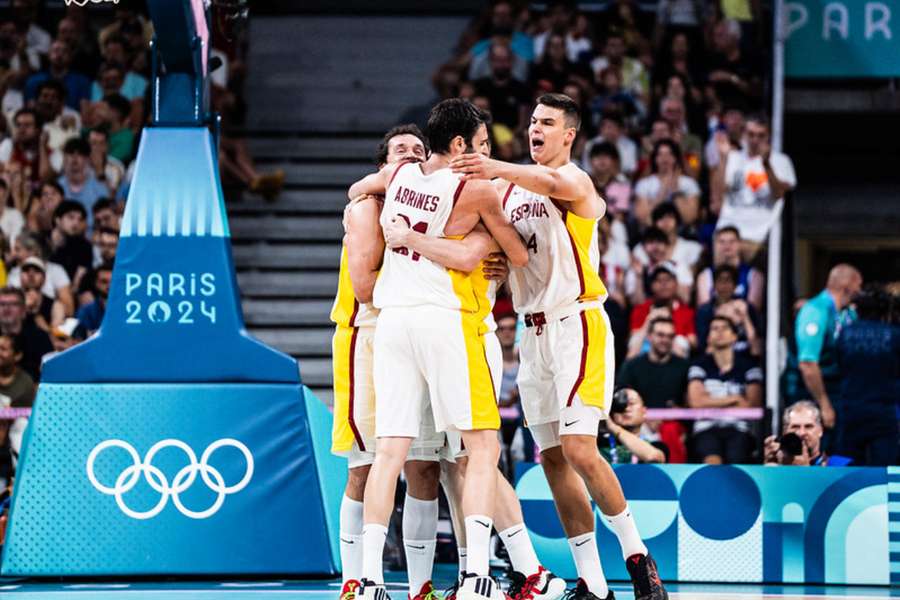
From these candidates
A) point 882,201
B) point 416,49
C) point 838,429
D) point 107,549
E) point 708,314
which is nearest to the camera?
point 107,549

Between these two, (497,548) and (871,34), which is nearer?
(497,548)

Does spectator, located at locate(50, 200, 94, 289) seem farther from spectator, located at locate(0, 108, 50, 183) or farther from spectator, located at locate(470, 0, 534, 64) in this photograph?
spectator, located at locate(470, 0, 534, 64)

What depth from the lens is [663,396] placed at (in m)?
11.3

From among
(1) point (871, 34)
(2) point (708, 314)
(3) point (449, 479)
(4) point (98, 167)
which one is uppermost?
(1) point (871, 34)

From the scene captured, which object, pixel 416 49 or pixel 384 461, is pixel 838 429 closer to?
pixel 384 461

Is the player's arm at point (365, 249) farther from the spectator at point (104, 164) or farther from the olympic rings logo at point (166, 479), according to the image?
the spectator at point (104, 164)

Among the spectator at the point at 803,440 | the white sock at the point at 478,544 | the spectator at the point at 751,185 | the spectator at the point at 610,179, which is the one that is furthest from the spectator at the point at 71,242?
the white sock at the point at 478,544

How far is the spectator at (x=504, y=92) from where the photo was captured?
14.2m

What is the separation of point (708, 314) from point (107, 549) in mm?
5659

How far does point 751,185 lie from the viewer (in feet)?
43.2

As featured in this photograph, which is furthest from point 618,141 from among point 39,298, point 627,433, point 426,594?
point 426,594

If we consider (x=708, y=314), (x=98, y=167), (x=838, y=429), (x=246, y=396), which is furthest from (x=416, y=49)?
(x=246, y=396)

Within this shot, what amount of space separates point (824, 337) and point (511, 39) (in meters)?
4.78

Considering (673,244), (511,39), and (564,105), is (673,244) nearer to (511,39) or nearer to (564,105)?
(511,39)
